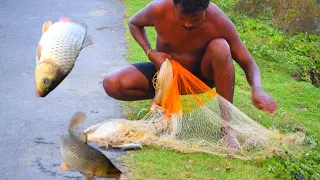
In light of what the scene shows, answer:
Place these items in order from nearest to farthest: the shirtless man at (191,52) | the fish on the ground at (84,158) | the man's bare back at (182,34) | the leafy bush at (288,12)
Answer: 1. the fish on the ground at (84,158)
2. the shirtless man at (191,52)
3. the man's bare back at (182,34)
4. the leafy bush at (288,12)

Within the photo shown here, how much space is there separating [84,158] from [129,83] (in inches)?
79.5

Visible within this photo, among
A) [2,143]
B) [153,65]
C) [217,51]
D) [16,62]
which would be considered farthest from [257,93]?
[16,62]

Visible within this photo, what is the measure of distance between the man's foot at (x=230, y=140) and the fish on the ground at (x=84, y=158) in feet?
5.79

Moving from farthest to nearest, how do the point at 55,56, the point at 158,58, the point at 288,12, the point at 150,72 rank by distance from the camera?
the point at 288,12
the point at 150,72
the point at 158,58
the point at 55,56

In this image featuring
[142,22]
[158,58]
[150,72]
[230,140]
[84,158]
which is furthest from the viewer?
[142,22]

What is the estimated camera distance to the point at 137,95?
510 cm

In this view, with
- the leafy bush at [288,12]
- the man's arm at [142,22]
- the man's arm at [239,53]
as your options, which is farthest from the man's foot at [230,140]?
the leafy bush at [288,12]

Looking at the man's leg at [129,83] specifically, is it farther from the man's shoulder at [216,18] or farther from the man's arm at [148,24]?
the man's shoulder at [216,18]

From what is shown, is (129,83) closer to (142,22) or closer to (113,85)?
(113,85)

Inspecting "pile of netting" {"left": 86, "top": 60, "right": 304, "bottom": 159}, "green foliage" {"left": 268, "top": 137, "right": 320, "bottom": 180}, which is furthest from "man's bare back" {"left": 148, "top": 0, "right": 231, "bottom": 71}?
"green foliage" {"left": 268, "top": 137, "right": 320, "bottom": 180}

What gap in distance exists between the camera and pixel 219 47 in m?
4.71

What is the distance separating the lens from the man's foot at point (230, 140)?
463 cm

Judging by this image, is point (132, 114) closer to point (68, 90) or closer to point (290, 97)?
point (68, 90)

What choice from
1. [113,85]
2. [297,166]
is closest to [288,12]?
[113,85]
